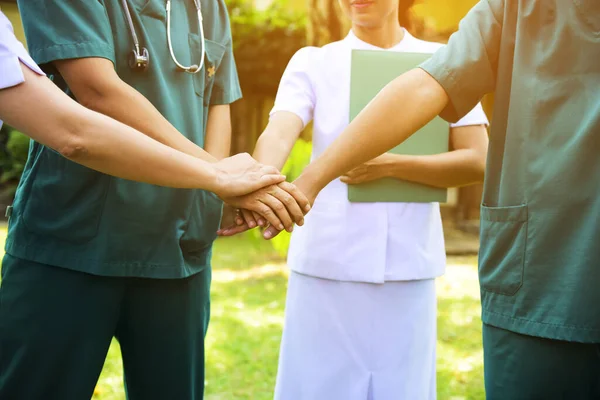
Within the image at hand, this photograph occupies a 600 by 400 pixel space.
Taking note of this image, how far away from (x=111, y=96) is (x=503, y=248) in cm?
100

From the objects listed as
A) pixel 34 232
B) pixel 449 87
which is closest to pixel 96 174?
pixel 34 232

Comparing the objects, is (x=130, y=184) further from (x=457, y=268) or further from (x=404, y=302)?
(x=457, y=268)

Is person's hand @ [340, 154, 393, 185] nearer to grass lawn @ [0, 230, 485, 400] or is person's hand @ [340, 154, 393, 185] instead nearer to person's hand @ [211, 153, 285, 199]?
person's hand @ [211, 153, 285, 199]

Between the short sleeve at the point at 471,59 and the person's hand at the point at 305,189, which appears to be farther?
the person's hand at the point at 305,189

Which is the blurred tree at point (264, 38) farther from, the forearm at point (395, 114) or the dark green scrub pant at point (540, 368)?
the dark green scrub pant at point (540, 368)

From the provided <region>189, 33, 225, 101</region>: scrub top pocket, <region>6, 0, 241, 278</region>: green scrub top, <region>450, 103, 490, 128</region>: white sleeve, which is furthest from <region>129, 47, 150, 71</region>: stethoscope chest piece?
<region>450, 103, 490, 128</region>: white sleeve

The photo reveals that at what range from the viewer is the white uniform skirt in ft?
7.52

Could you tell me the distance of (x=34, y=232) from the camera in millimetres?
1839

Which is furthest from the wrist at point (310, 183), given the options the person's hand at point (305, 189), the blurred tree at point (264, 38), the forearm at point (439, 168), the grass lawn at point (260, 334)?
the blurred tree at point (264, 38)

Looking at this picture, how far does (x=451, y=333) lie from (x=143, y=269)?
4053 mm

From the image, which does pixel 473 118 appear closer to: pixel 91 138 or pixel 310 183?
pixel 310 183

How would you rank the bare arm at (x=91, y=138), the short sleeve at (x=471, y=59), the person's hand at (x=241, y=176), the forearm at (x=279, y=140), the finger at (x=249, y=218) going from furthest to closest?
1. the forearm at (x=279, y=140)
2. the finger at (x=249, y=218)
3. the person's hand at (x=241, y=176)
4. the short sleeve at (x=471, y=59)
5. the bare arm at (x=91, y=138)

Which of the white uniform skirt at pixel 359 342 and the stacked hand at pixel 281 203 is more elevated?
the stacked hand at pixel 281 203

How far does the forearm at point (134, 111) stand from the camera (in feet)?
5.95
